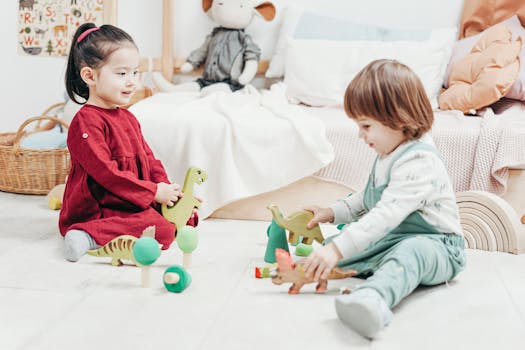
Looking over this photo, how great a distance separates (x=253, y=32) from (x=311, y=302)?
182cm

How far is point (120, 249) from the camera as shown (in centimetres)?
142

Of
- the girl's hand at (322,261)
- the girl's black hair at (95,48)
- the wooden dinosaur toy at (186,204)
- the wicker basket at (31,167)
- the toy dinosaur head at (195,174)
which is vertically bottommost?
the wicker basket at (31,167)

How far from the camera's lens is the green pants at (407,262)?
3.93ft

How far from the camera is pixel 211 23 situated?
9.50ft

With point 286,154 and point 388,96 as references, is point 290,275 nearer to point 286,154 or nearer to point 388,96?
point 388,96

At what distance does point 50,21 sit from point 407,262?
189 cm

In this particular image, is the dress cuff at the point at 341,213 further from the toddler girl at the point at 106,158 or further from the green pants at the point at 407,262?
the toddler girl at the point at 106,158

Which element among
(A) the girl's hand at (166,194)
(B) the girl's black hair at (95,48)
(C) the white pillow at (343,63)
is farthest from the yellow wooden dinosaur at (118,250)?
(C) the white pillow at (343,63)

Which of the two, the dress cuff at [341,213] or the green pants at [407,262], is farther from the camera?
the dress cuff at [341,213]

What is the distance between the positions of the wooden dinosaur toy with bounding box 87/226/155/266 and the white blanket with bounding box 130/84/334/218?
1.76 ft

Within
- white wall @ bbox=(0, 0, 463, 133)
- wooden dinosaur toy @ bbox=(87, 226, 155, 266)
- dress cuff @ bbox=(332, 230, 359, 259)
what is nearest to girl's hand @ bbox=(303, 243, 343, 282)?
dress cuff @ bbox=(332, 230, 359, 259)

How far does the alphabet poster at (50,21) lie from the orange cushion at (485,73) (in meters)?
1.37

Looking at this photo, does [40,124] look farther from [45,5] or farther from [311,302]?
[311,302]

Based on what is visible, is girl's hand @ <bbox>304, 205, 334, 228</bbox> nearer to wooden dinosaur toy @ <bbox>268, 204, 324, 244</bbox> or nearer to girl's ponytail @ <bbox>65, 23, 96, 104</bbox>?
wooden dinosaur toy @ <bbox>268, 204, 324, 244</bbox>
